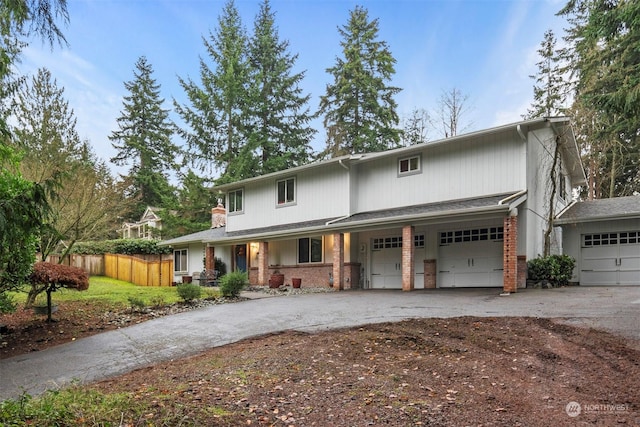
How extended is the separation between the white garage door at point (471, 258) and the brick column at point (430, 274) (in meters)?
0.20

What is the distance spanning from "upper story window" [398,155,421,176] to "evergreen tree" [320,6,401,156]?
51.7 feet

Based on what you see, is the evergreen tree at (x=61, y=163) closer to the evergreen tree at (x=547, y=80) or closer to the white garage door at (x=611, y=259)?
the white garage door at (x=611, y=259)

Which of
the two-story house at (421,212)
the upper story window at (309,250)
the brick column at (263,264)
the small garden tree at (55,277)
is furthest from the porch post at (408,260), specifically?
the small garden tree at (55,277)

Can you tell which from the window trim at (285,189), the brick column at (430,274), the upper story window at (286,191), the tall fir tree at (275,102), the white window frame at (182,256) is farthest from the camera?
the tall fir tree at (275,102)

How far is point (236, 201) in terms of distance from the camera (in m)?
22.0

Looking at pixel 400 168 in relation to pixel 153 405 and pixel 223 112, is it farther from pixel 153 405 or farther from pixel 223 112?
pixel 223 112

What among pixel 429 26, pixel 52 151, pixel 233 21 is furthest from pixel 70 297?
pixel 233 21

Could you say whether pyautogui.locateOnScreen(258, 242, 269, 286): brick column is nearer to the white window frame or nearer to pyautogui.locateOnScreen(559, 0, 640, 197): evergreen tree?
the white window frame

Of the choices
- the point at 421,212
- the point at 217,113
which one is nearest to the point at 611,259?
the point at 421,212

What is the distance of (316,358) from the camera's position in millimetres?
5605

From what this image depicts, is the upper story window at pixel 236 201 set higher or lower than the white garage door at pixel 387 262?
higher

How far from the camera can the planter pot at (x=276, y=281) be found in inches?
702

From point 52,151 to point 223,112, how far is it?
17322mm
